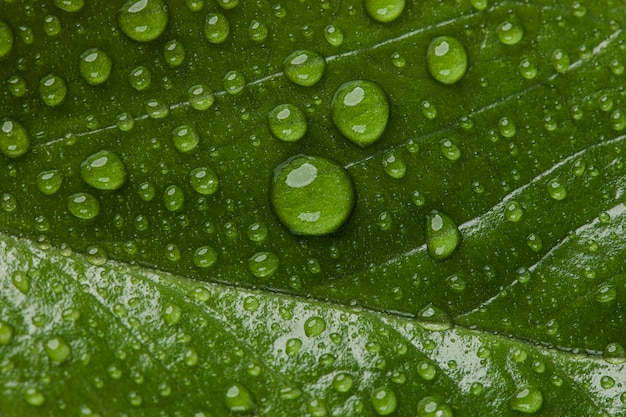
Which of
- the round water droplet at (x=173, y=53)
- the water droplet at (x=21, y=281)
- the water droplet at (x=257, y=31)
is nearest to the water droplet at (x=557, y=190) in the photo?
the water droplet at (x=257, y=31)

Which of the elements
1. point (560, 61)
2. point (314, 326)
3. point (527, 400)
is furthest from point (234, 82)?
point (527, 400)

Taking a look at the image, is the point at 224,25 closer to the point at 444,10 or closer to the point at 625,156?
the point at 444,10

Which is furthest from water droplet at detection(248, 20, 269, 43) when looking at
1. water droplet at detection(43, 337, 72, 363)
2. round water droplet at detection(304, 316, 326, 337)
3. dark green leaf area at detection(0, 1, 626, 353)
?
water droplet at detection(43, 337, 72, 363)

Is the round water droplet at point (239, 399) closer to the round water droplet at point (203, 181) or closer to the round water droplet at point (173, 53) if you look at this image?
the round water droplet at point (203, 181)

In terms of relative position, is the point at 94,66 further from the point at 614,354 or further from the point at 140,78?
the point at 614,354

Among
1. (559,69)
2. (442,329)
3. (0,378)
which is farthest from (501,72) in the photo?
(0,378)

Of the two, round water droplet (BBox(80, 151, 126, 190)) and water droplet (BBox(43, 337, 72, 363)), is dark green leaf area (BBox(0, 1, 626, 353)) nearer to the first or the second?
round water droplet (BBox(80, 151, 126, 190))

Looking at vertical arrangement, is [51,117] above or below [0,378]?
above

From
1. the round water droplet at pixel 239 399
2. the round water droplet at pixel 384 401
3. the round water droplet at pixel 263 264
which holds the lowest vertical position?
the round water droplet at pixel 384 401
